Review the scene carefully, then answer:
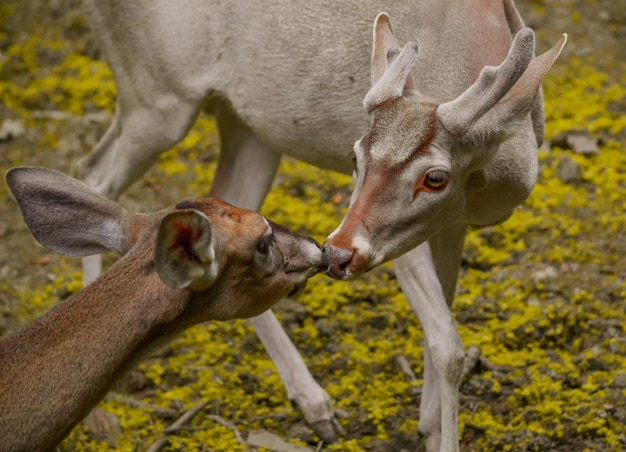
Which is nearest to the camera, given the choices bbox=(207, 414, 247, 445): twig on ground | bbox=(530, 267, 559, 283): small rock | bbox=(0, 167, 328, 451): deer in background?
bbox=(0, 167, 328, 451): deer in background

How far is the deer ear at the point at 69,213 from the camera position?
19.2ft

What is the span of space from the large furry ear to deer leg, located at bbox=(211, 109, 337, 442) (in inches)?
102

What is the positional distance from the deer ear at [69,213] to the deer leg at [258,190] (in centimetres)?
238

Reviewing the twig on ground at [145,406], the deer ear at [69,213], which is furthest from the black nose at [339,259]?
the twig on ground at [145,406]

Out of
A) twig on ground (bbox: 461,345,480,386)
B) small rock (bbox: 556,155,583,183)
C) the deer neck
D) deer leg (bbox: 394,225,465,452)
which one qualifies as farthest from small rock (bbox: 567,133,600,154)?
→ the deer neck

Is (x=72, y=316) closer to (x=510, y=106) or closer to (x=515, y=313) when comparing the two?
(x=510, y=106)

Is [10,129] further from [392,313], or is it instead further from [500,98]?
[500,98]

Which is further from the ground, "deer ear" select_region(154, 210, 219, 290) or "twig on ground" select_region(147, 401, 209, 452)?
"deer ear" select_region(154, 210, 219, 290)

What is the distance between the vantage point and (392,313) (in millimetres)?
8930

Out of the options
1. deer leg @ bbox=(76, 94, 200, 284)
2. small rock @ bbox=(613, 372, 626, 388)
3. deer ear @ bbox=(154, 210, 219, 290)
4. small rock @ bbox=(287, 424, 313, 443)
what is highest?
deer ear @ bbox=(154, 210, 219, 290)

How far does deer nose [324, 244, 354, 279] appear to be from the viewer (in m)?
5.79

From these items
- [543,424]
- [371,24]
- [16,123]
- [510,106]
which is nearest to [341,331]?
[543,424]

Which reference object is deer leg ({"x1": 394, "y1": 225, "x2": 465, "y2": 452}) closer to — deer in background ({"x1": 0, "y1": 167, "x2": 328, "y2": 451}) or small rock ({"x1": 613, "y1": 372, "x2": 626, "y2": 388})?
deer in background ({"x1": 0, "y1": 167, "x2": 328, "y2": 451})

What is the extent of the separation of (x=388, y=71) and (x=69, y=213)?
1704 mm
